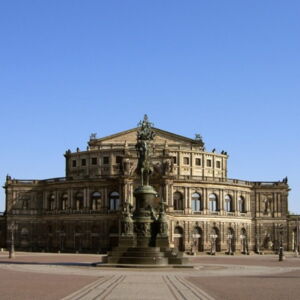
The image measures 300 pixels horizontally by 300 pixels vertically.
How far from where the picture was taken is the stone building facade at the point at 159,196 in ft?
406

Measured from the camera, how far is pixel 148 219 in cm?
6206

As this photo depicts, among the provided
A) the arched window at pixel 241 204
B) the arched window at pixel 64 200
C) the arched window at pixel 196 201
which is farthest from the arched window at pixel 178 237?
the arched window at pixel 64 200

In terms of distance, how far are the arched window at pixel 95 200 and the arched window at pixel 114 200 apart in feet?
7.61

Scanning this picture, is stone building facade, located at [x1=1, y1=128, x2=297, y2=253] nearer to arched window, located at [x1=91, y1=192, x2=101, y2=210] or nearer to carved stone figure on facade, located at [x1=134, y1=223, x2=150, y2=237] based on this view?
arched window, located at [x1=91, y1=192, x2=101, y2=210]

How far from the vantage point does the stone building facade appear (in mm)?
123812

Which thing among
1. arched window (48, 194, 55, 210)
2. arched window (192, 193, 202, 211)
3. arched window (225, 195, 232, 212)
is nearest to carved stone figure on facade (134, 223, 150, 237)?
arched window (192, 193, 202, 211)

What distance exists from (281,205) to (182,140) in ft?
75.0

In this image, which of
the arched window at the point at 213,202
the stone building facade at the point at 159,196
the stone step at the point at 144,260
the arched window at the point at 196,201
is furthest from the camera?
the arched window at the point at 213,202

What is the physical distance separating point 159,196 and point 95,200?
13.6 metres

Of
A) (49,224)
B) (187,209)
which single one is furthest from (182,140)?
(49,224)

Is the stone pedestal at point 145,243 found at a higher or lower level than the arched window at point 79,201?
lower

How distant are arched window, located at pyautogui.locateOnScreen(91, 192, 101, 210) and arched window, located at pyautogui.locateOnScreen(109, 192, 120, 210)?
2.32m

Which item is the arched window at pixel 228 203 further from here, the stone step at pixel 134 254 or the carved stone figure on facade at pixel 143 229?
the stone step at pixel 134 254

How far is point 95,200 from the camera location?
5025 inches
